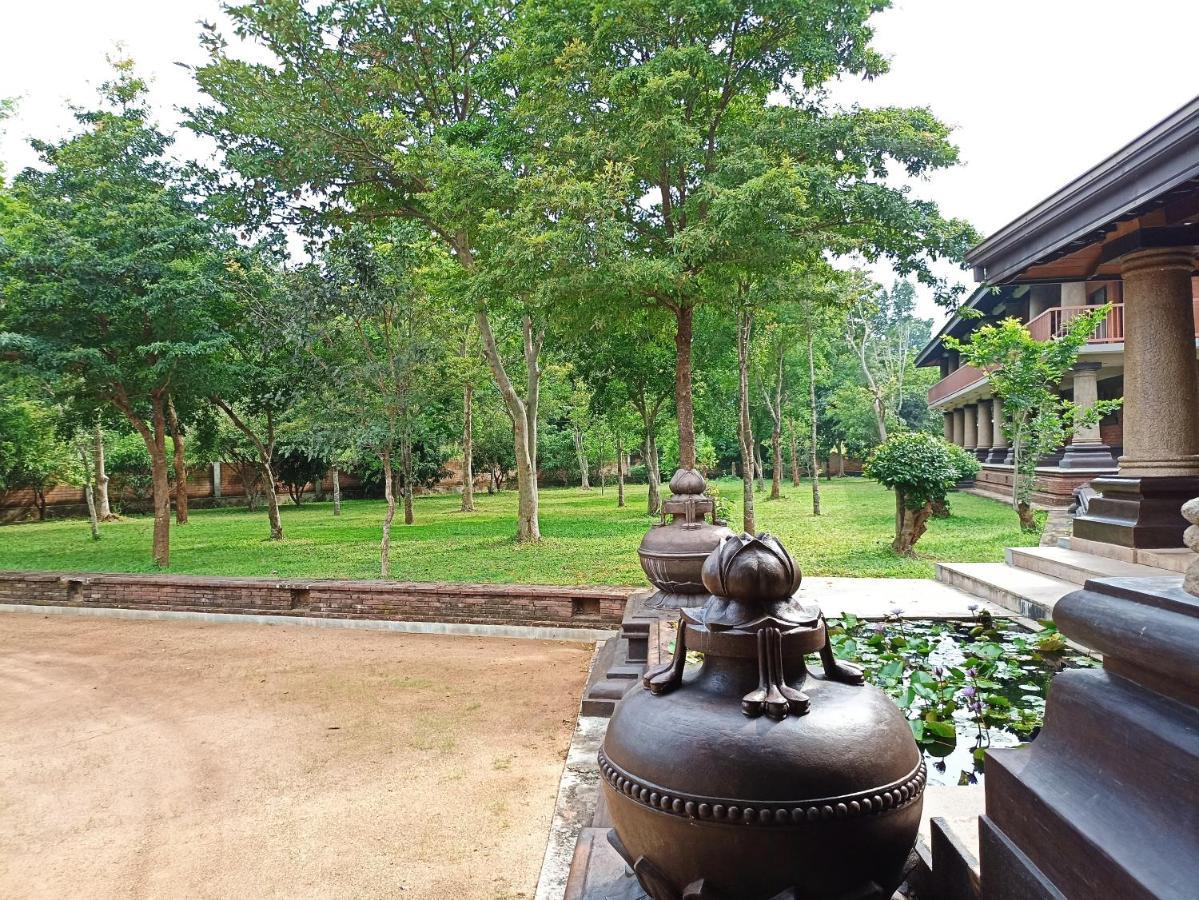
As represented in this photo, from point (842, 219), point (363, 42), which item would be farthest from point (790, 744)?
point (363, 42)

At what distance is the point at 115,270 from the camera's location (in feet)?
33.3

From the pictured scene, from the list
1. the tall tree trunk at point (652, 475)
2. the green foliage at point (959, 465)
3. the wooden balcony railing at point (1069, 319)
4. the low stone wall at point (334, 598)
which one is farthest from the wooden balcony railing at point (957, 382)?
the low stone wall at point (334, 598)

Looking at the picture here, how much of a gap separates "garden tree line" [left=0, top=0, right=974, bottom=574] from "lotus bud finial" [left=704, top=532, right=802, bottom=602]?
731 centimetres

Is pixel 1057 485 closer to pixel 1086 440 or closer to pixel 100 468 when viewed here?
pixel 1086 440

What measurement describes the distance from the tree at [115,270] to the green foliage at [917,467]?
9.57 meters

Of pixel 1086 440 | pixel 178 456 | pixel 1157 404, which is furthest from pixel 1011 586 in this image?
pixel 178 456

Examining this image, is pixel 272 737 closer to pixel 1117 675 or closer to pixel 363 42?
pixel 1117 675

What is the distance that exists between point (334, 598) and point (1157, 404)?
26.0 ft

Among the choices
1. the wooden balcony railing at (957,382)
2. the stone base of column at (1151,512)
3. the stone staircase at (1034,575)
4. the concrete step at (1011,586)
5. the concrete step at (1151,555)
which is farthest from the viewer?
the wooden balcony railing at (957,382)

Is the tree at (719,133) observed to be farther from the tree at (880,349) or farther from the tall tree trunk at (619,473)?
the tall tree trunk at (619,473)

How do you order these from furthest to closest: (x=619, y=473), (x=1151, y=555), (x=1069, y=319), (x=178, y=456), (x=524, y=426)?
(x=619, y=473), (x=178, y=456), (x=1069, y=319), (x=524, y=426), (x=1151, y=555)

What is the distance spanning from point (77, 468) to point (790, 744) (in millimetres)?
27264

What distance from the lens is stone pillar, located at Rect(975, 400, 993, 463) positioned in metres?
23.0

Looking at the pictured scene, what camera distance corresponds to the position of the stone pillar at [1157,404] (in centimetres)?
589
